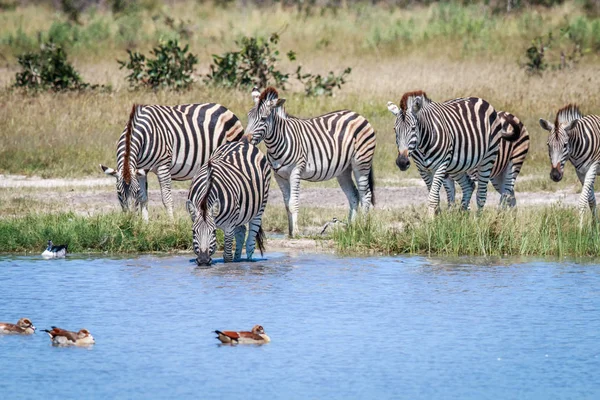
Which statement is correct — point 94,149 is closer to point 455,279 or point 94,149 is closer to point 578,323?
point 455,279

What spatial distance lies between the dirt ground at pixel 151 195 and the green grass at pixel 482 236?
7.60 feet

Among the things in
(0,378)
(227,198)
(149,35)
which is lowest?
(0,378)

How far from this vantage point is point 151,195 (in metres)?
16.1

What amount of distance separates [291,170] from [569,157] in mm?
→ 3375

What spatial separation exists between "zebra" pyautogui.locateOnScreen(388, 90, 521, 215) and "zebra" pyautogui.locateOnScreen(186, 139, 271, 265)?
1.84m

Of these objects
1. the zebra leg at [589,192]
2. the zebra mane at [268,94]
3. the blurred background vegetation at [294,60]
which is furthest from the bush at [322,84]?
the zebra mane at [268,94]

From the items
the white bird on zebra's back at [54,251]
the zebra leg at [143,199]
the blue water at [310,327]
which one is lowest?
the blue water at [310,327]

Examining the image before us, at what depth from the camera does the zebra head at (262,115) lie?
43.0 ft

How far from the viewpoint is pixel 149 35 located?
3120 cm

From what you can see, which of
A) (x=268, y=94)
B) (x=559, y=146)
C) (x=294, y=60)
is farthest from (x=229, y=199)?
(x=294, y=60)

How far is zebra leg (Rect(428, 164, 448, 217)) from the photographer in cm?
1301

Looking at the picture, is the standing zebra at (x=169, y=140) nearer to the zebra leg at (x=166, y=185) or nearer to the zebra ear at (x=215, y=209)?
the zebra leg at (x=166, y=185)

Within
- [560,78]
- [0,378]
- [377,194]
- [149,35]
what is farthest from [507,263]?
[149,35]

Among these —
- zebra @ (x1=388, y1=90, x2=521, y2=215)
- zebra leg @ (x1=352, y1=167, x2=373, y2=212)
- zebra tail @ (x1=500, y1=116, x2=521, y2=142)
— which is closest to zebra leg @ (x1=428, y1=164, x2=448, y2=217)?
zebra @ (x1=388, y1=90, x2=521, y2=215)
